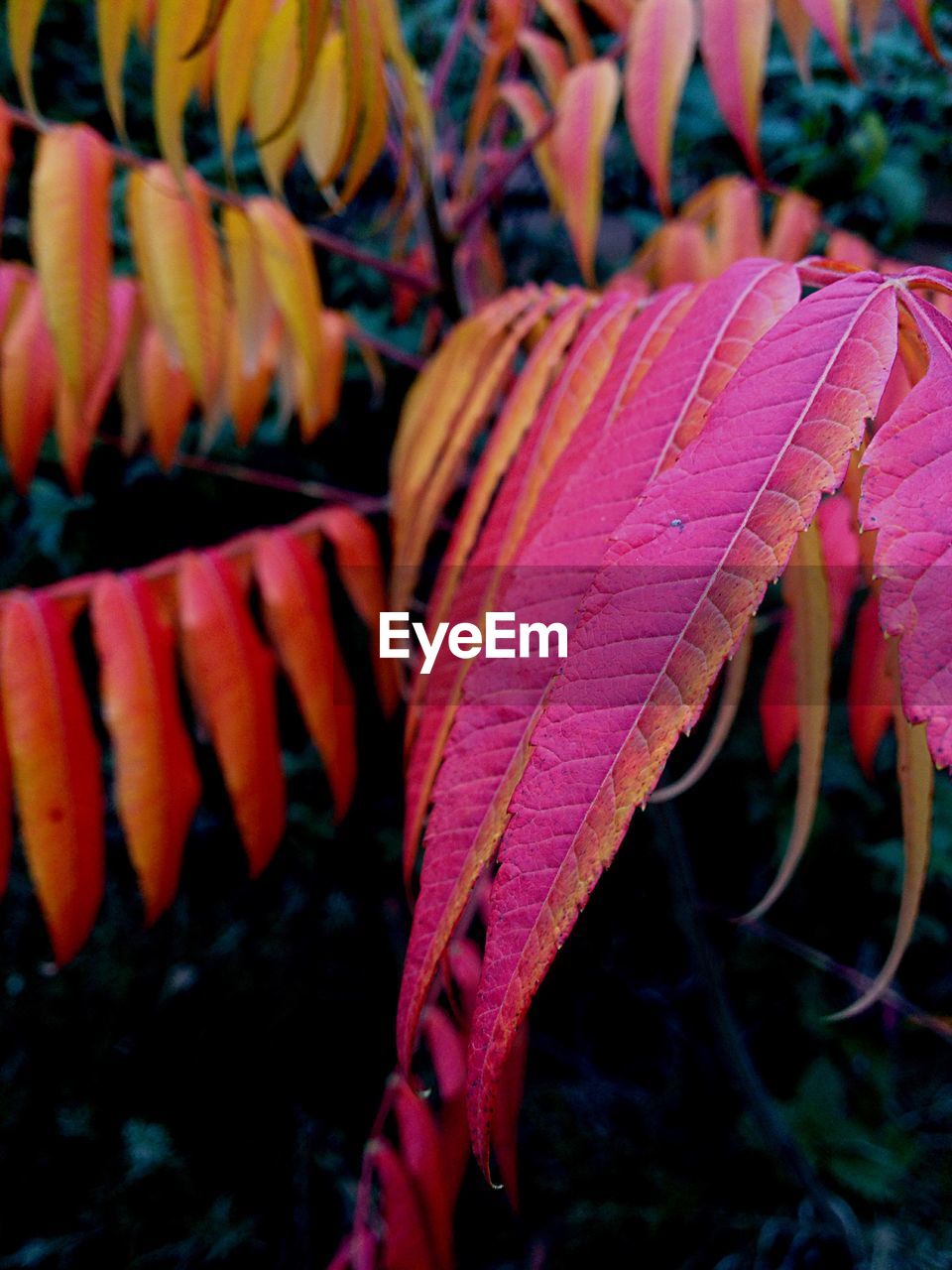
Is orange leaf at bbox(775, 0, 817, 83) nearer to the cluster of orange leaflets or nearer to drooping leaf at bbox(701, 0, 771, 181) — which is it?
drooping leaf at bbox(701, 0, 771, 181)

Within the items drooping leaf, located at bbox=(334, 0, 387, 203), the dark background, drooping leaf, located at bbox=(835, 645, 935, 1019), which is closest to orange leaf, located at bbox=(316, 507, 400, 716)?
drooping leaf, located at bbox=(334, 0, 387, 203)

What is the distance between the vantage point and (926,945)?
154 centimetres

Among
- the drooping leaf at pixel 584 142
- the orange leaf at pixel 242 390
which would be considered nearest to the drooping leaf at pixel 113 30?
the orange leaf at pixel 242 390

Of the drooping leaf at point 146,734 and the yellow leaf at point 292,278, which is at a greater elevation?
the yellow leaf at point 292,278

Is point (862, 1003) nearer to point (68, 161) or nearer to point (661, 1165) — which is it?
point (68, 161)

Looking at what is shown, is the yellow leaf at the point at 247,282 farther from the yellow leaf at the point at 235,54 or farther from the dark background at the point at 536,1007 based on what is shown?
the dark background at the point at 536,1007

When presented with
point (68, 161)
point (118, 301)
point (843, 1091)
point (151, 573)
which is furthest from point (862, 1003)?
point (843, 1091)

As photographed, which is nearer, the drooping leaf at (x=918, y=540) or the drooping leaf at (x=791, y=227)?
the drooping leaf at (x=918, y=540)

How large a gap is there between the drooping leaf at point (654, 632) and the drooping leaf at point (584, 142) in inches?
20.2

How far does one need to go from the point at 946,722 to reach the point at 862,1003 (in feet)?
0.69

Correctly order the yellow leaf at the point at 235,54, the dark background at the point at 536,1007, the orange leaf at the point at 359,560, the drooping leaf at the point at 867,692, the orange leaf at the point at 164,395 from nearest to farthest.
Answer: the yellow leaf at the point at 235,54 → the drooping leaf at the point at 867,692 → the orange leaf at the point at 359,560 → the orange leaf at the point at 164,395 → the dark background at the point at 536,1007

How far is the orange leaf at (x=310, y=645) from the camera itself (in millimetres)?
642

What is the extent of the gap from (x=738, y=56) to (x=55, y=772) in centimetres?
69

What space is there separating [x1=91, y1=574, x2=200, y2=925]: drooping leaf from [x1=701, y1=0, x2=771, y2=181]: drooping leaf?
56 cm
